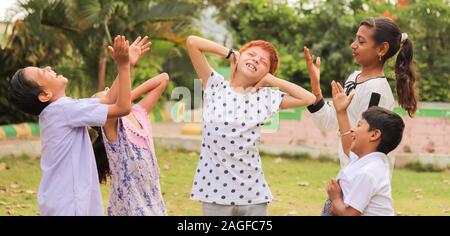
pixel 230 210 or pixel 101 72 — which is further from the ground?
pixel 101 72

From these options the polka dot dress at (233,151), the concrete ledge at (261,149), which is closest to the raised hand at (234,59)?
the polka dot dress at (233,151)

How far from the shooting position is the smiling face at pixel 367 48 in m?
3.97

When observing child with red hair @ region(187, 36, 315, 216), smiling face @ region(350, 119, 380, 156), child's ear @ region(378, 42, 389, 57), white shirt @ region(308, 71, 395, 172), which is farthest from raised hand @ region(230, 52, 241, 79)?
child's ear @ region(378, 42, 389, 57)

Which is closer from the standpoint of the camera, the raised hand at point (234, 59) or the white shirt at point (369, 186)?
the white shirt at point (369, 186)

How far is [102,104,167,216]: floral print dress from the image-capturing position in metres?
3.77

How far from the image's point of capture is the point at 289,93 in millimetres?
3748

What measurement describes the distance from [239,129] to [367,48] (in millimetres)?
864

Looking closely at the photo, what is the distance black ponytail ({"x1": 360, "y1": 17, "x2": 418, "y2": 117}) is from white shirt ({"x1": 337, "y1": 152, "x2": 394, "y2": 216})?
699 mm

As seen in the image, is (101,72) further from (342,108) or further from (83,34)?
(342,108)

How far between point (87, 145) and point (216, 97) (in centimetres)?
65

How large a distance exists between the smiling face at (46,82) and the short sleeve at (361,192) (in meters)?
1.39

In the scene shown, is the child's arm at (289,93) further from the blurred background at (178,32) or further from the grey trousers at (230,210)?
the blurred background at (178,32)

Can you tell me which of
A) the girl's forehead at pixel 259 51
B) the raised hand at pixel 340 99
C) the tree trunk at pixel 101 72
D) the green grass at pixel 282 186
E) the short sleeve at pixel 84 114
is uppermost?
the girl's forehead at pixel 259 51

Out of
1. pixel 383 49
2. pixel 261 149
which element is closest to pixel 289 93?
pixel 383 49
